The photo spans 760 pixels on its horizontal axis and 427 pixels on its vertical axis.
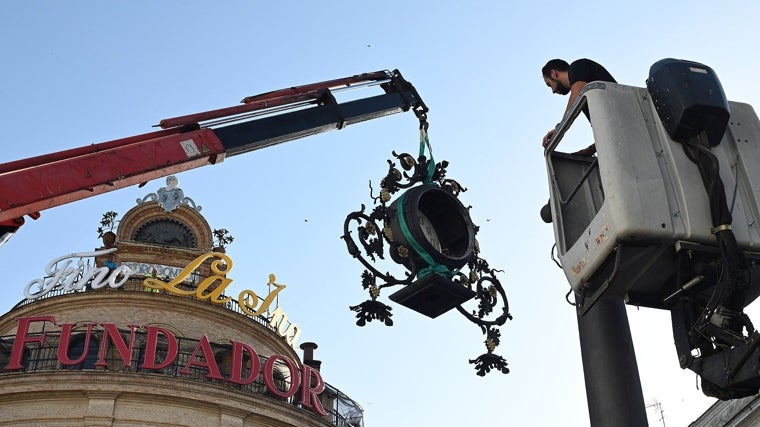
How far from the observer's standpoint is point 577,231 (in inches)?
157

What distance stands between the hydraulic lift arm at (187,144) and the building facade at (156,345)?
19.5 m

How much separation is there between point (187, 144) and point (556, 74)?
10282 millimetres

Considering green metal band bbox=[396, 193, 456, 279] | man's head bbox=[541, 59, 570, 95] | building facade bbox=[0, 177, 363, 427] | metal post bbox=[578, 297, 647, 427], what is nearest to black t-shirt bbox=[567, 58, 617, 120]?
man's head bbox=[541, 59, 570, 95]

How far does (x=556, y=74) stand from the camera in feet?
15.4

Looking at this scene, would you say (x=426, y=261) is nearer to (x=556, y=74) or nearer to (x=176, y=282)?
(x=556, y=74)

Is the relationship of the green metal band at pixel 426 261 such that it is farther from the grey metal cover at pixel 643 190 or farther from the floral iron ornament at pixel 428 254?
the grey metal cover at pixel 643 190

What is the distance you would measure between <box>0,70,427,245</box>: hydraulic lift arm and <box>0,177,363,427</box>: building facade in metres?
19.5

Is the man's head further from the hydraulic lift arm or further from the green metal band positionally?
the hydraulic lift arm

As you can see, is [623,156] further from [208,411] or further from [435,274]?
[208,411]

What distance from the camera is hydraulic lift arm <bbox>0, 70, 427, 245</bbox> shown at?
11.7 meters

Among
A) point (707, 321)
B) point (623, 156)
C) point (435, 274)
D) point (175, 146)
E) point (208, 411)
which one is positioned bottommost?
point (707, 321)

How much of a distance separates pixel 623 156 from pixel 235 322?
3539 cm

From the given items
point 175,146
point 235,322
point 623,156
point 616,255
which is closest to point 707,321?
point 616,255

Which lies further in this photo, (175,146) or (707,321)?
(175,146)
